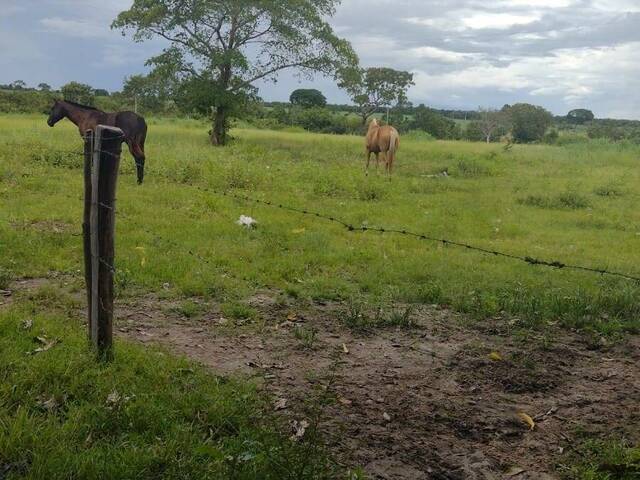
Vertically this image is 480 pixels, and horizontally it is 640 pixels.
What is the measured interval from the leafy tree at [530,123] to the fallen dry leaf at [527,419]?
53.2 meters

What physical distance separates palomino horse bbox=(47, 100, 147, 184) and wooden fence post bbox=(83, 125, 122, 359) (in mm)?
8497

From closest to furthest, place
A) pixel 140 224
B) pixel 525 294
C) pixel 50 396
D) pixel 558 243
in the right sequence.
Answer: pixel 50 396 < pixel 525 294 < pixel 140 224 < pixel 558 243

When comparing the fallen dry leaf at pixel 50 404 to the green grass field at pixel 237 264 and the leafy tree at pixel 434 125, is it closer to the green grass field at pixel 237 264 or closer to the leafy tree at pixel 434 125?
the green grass field at pixel 237 264

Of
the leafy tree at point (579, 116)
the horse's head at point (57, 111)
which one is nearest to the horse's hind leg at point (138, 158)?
the horse's head at point (57, 111)

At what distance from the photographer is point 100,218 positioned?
164 inches

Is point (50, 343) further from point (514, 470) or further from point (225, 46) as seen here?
point (225, 46)

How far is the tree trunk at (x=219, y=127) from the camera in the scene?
76.3 feet

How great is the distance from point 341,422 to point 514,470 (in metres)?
1.12

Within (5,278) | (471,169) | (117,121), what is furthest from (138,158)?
(471,169)

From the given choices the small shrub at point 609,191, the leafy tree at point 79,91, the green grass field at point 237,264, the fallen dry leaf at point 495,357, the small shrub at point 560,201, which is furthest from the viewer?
the leafy tree at point 79,91

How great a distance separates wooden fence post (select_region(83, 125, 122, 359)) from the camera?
4.11 m

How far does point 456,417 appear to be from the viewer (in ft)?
13.9

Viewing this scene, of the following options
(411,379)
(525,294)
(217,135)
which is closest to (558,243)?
(525,294)

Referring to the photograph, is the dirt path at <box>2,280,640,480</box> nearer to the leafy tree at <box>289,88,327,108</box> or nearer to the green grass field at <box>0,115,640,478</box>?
the green grass field at <box>0,115,640,478</box>
